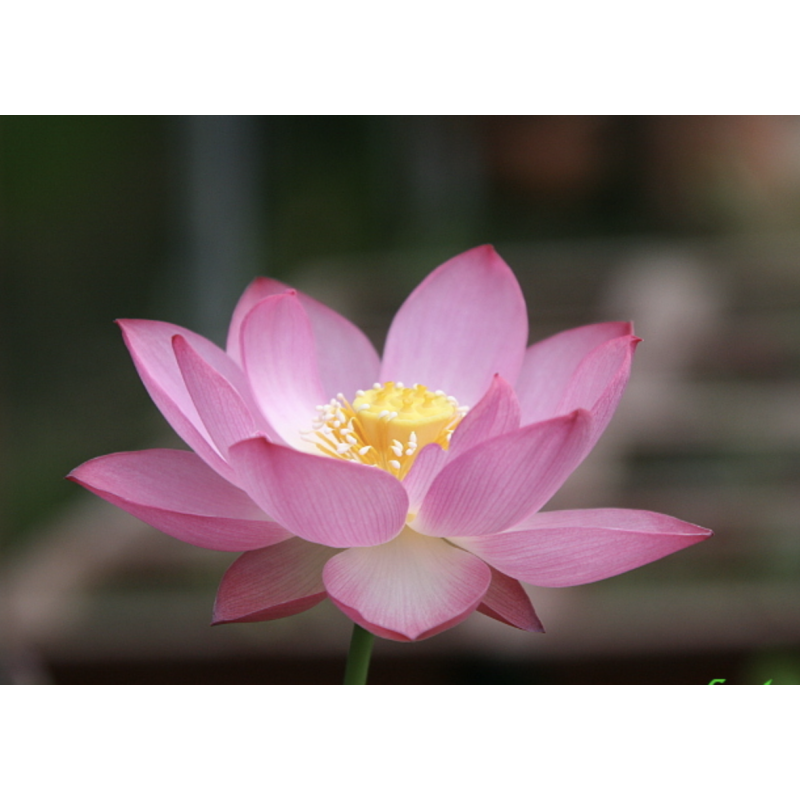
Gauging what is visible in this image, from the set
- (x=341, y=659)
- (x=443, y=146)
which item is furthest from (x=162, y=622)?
(x=443, y=146)

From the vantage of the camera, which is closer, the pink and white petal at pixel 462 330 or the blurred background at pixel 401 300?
the pink and white petal at pixel 462 330

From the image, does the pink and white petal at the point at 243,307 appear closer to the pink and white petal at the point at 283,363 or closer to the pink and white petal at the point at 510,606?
the pink and white petal at the point at 283,363

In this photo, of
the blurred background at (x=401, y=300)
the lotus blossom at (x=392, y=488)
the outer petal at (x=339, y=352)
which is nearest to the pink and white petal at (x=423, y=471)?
the lotus blossom at (x=392, y=488)

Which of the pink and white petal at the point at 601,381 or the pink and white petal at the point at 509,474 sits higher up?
the pink and white petal at the point at 601,381

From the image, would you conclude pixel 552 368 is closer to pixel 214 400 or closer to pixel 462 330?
pixel 462 330

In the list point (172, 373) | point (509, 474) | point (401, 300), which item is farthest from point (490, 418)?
point (401, 300)

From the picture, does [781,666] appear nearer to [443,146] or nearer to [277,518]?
[277,518]
